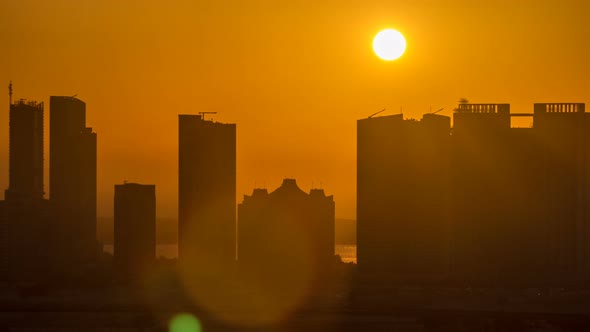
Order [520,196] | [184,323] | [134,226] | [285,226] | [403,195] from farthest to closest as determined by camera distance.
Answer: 1. [285,226]
2. [134,226]
3. [403,195]
4. [520,196]
5. [184,323]

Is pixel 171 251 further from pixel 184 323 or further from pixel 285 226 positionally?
pixel 184 323

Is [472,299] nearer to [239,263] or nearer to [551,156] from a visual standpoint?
[551,156]

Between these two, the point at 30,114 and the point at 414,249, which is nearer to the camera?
the point at 414,249

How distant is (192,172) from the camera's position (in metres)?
120

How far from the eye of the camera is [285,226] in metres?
143

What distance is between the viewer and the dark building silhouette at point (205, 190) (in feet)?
393

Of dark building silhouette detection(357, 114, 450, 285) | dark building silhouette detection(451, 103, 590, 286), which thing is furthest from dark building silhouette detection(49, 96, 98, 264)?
dark building silhouette detection(451, 103, 590, 286)

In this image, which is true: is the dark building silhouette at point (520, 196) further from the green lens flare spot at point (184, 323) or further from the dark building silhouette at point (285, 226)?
the green lens flare spot at point (184, 323)

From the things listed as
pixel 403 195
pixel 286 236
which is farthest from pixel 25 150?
pixel 403 195

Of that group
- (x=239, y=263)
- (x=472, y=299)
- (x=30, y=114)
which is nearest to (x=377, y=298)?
(x=472, y=299)

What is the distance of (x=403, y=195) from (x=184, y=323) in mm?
43501

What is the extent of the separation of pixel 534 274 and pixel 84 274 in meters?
42.4

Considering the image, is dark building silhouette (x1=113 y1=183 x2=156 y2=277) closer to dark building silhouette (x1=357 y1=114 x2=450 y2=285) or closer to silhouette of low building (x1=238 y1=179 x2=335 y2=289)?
silhouette of low building (x1=238 y1=179 x2=335 y2=289)

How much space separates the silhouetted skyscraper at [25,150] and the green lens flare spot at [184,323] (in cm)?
4871
